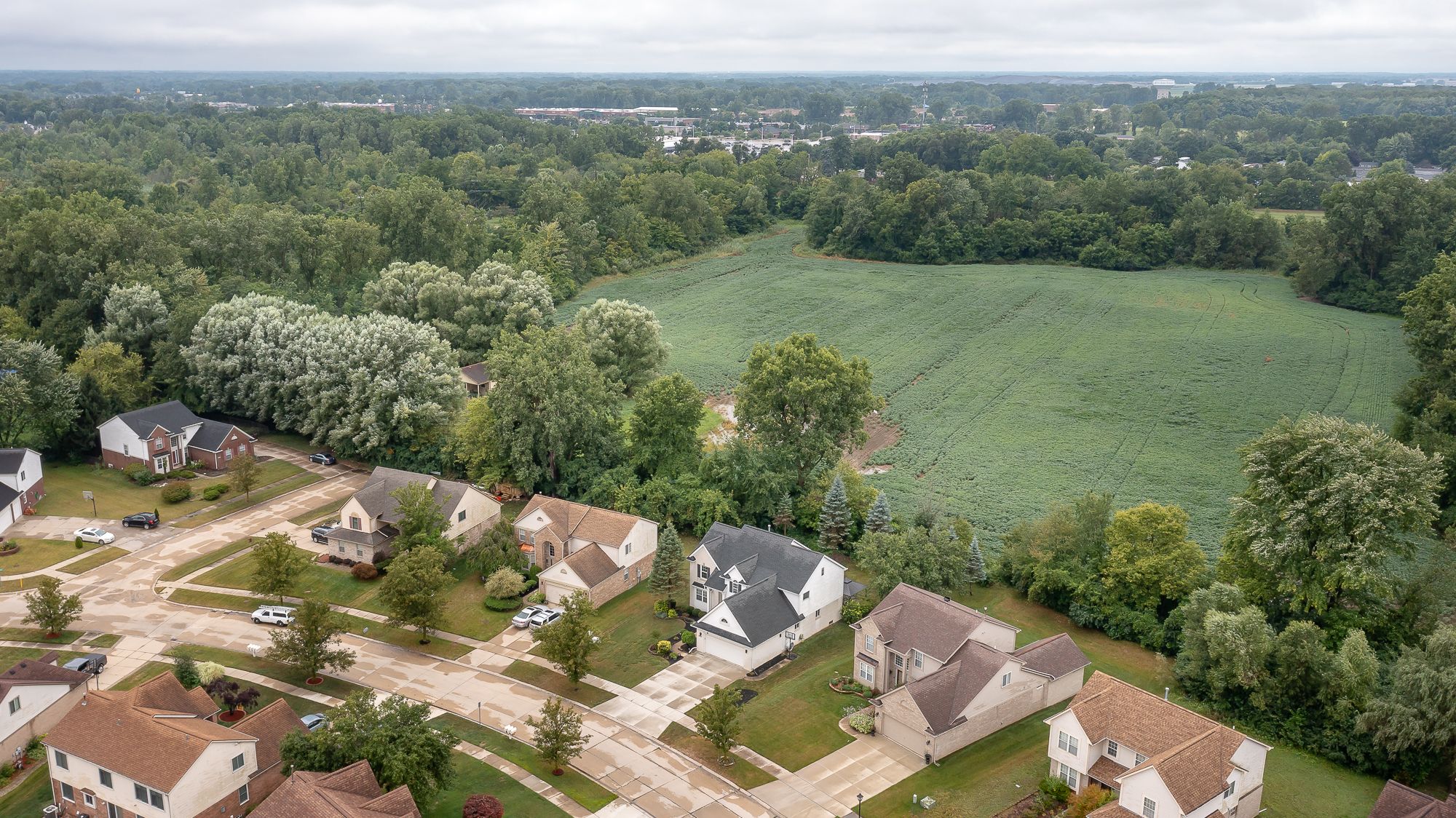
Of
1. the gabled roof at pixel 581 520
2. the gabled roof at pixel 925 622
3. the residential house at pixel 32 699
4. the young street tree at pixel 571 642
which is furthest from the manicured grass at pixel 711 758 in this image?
the residential house at pixel 32 699

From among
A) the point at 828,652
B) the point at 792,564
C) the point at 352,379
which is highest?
the point at 352,379

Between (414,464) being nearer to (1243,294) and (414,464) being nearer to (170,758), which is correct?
(170,758)

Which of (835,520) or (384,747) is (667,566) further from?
(384,747)

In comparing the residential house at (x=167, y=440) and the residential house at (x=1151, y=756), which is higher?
the residential house at (x=167, y=440)

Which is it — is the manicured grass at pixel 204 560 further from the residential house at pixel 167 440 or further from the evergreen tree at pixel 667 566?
the evergreen tree at pixel 667 566

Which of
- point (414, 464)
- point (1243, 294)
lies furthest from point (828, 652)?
point (1243, 294)

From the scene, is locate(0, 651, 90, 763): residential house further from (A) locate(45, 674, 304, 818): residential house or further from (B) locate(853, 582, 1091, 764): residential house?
(B) locate(853, 582, 1091, 764): residential house

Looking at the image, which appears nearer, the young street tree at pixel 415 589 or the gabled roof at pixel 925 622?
the gabled roof at pixel 925 622
